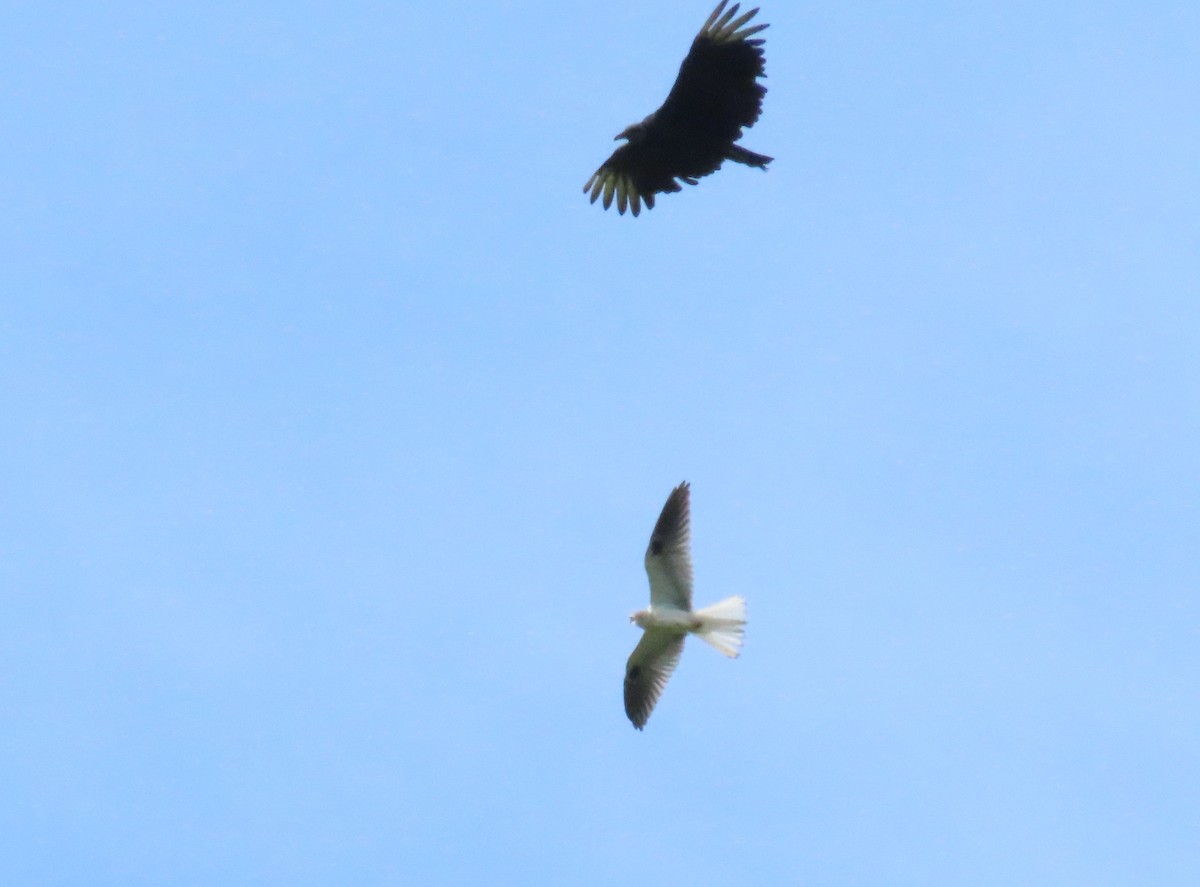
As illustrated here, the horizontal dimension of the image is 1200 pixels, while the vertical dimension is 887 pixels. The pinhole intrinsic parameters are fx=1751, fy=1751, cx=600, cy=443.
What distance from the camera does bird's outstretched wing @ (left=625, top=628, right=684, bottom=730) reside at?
20.0 m

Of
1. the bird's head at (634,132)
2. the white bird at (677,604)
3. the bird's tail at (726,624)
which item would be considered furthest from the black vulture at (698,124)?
the bird's tail at (726,624)

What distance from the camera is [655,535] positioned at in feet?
63.3

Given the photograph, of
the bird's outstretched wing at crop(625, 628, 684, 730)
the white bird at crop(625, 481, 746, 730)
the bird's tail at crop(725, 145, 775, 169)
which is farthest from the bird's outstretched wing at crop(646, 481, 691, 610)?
the bird's tail at crop(725, 145, 775, 169)

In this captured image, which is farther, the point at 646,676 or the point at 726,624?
the point at 646,676

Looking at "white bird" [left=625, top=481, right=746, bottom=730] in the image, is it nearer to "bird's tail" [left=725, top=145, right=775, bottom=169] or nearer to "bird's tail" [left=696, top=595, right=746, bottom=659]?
"bird's tail" [left=696, top=595, right=746, bottom=659]

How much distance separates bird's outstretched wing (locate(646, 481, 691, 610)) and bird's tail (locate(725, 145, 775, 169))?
4050mm

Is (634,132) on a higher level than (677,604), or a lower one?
higher

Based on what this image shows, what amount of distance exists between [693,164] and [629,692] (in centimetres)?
630

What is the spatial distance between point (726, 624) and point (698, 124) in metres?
5.85

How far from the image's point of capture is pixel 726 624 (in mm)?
18891

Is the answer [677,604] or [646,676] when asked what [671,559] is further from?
[646,676]

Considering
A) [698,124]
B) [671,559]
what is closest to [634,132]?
[698,124]

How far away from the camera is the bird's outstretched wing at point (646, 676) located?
786 inches

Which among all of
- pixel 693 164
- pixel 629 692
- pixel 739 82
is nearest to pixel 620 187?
pixel 693 164
